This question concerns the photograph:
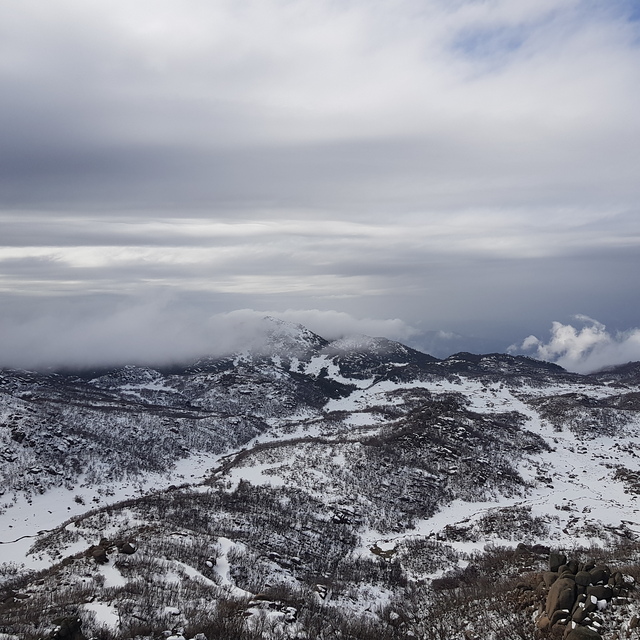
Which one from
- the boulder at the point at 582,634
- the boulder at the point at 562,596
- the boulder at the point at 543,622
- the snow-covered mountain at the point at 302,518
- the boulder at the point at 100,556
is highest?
the boulder at the point at 582,634

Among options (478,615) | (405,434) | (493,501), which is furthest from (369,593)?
(405,434)

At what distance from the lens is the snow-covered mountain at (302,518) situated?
1431 inches

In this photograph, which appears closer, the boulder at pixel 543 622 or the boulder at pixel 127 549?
the boulder at pixel 543 622

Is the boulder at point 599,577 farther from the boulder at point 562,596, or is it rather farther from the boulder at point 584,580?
the boulder at point 562,596

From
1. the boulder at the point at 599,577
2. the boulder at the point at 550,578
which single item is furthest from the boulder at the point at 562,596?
the boulder at the point at 550,578

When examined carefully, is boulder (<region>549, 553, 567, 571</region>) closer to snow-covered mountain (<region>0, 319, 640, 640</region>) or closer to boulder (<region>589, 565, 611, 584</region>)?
snow-covered mountain (<region>0, 319, 640, 640</region>)

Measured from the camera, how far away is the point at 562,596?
1204 inches

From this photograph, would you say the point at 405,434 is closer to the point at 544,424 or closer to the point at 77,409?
the point at 544,424

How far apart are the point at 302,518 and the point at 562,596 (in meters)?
49.1

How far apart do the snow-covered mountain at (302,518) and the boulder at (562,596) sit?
5.96 ft

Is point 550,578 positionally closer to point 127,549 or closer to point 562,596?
point 562,596

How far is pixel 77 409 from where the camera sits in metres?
130

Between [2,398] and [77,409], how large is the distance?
19642 millimetres

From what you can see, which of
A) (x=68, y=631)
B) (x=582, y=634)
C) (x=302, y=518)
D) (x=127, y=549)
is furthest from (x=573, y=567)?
(x=302, y=518)
